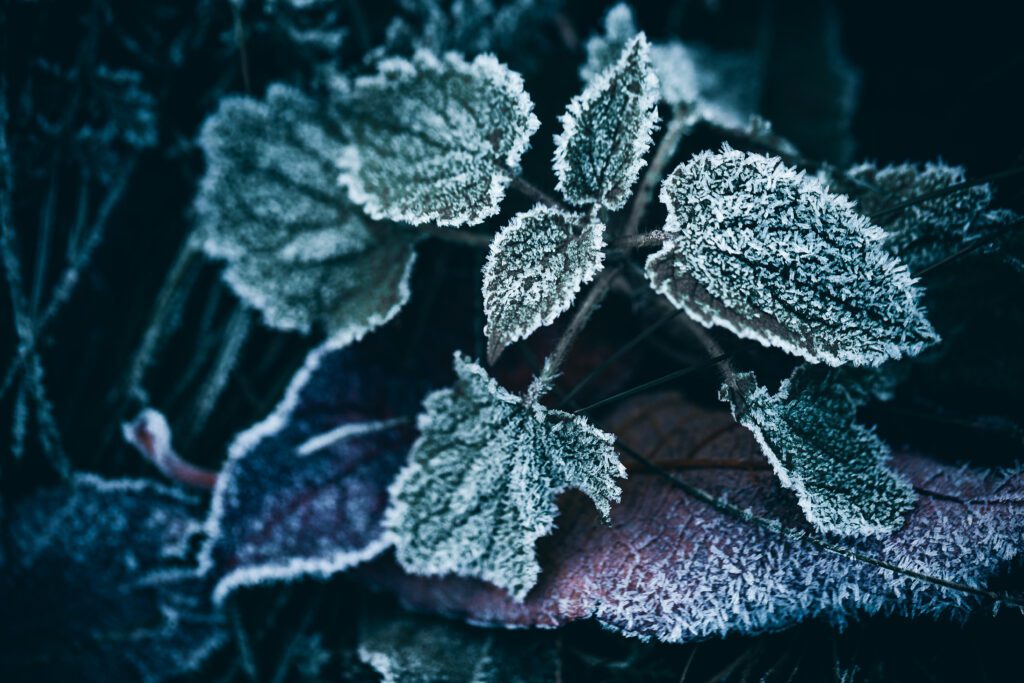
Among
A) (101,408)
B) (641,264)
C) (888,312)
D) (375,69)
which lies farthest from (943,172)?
(101,408)

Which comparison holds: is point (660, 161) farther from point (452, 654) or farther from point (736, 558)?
point (452, 654)

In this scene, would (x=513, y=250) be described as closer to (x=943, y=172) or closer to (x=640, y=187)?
(x=640, y=187)

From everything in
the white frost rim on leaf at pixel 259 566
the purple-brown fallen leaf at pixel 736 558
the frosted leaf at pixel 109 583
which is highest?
the purple-brown fallen leaf at pixel 736 558

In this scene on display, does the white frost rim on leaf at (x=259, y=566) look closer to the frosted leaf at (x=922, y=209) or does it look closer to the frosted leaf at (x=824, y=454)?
the frosted leaf at (x=824, y=454)

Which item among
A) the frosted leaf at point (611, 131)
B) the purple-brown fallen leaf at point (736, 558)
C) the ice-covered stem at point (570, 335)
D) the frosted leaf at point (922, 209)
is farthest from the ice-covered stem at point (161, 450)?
the frosted leaf at point (922, 209)

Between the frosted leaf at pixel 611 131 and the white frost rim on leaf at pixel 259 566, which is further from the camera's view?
the white frost rim on leaf at pixel 259 566

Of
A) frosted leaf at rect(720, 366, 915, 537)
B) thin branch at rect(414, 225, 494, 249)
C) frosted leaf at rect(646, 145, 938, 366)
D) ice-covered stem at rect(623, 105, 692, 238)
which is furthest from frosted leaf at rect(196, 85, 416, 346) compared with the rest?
frosted leaf at rect(720, 366, 915, 537)

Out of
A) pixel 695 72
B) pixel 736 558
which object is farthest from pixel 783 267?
pixel 695 72
